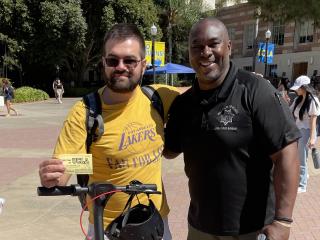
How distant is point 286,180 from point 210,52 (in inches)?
30.5

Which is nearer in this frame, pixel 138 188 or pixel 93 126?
pixel 138 188

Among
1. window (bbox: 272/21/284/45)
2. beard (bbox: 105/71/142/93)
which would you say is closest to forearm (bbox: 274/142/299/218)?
beard (bbox: 105/71/142/93)

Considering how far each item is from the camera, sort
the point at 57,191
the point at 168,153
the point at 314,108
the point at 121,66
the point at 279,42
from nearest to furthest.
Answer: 1. the point at 57,191
2. the point at 121,66
3. the point at 168,153
4. the point at 314,108
5. the point at 279,42

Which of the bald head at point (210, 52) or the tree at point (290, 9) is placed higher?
the tree at point (290, 9)

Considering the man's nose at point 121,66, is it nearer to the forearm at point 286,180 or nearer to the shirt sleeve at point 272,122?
the shirt sleeve at point 272,122

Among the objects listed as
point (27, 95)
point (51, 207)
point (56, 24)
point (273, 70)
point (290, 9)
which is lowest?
point (27, 95)

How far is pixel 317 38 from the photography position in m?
36.0

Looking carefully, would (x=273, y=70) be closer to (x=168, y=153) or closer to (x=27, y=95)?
(x=27, y=95)

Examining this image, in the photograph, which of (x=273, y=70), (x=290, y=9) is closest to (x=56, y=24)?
A: (x=290, y=9)

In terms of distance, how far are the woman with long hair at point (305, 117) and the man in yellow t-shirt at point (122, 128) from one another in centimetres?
477

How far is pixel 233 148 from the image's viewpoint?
2.26 meters

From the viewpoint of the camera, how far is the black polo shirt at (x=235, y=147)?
7.27 feet

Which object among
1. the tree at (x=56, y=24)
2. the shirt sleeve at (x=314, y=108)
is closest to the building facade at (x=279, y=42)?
the tree at (x=56, y=24)

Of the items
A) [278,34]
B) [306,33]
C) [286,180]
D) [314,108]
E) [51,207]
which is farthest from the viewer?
[278,34]
